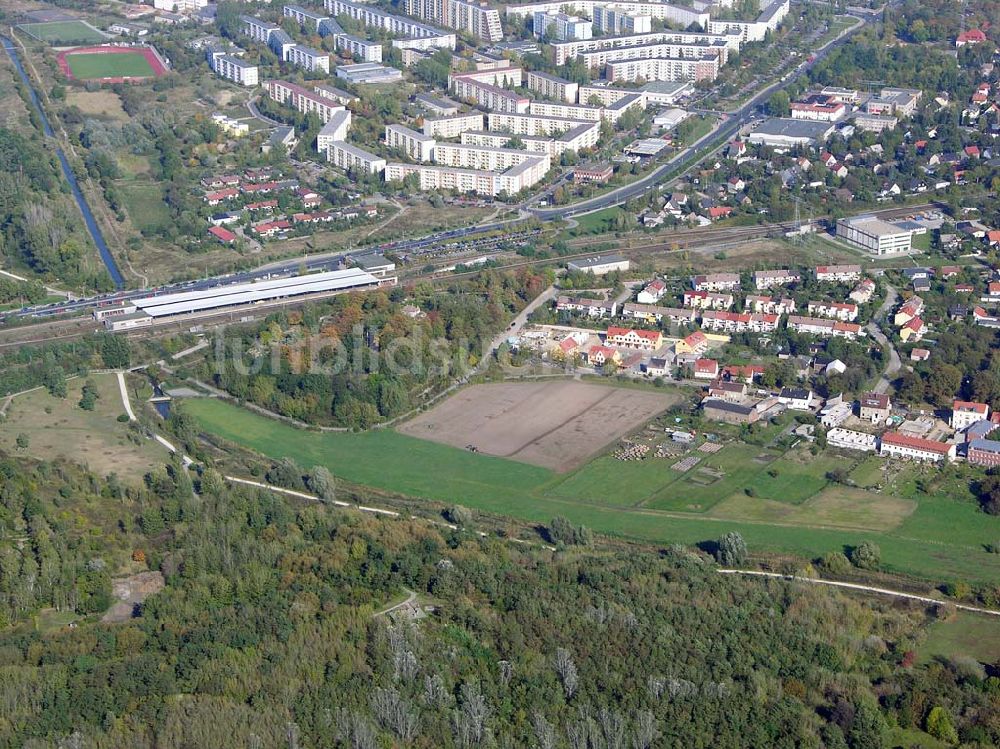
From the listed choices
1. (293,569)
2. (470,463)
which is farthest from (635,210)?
(293,569)

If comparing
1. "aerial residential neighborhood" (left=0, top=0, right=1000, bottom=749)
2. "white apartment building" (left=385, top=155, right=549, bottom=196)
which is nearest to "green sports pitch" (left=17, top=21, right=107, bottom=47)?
"aerial residential neighborhood" (left=0, top=0, right=1000, bottom=749)

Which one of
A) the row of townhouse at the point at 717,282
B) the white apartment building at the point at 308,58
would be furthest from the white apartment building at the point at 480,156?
the row of townhouse at the point at 717,282

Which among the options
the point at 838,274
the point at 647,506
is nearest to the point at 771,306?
the point at 838,274

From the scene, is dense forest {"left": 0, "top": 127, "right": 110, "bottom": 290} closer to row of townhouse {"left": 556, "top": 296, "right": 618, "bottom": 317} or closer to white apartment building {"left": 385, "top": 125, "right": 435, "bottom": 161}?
white apartment building {"left": 385, "top": 125, "right": 435, "bottom": 161}

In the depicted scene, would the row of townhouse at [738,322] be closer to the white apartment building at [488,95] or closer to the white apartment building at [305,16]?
the white apartment building at [488,95]

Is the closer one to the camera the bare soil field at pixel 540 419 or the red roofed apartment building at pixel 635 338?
the bare soil field at pixel 540 419
